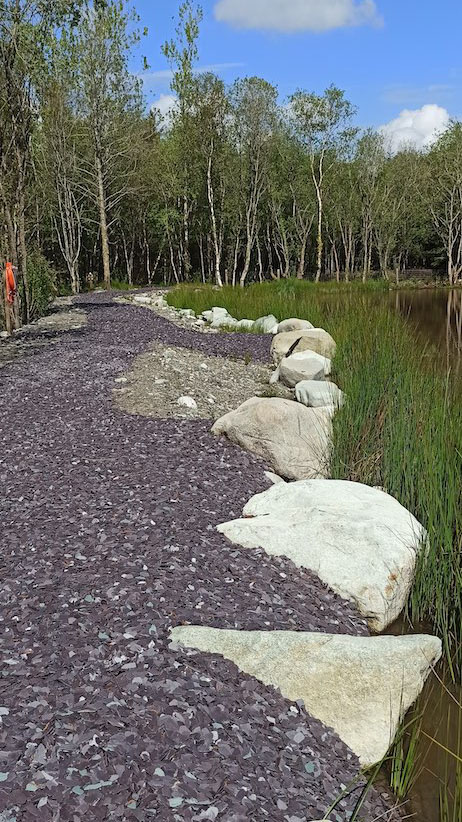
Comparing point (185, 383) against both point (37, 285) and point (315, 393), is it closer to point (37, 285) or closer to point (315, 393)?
point (315, 393)

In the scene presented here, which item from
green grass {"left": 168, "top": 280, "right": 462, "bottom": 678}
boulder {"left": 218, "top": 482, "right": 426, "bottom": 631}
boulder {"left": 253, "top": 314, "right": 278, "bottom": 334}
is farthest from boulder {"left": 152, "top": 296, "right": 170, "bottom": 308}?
boulder {"left": 218, "top": 482, "right": 426, "bottom": 631}

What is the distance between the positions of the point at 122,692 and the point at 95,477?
235 centimetres

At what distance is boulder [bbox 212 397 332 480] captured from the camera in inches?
204

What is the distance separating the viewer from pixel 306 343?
32.2 feet

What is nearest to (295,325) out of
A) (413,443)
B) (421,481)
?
(413,443)

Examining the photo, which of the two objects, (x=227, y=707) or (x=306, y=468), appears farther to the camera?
(x=306, y=468)

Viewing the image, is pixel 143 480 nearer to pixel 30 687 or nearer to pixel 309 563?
pixel 309 563

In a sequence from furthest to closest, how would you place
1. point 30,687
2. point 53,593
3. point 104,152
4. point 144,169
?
point 144,169
point 104,152
point 53,593
point 30,687

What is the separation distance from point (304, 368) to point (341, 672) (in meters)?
5.81

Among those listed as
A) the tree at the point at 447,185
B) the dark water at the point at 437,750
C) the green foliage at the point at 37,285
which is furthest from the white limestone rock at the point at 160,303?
the tree at the point at 447,185

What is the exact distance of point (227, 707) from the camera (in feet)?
7.97

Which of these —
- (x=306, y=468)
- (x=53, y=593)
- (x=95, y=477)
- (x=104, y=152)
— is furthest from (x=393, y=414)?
(x=104, y=152)

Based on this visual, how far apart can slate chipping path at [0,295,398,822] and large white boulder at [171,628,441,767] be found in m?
0.07

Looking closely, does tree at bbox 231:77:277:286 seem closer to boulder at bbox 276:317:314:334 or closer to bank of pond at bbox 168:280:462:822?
boulder at bbox 276:317:314:334
